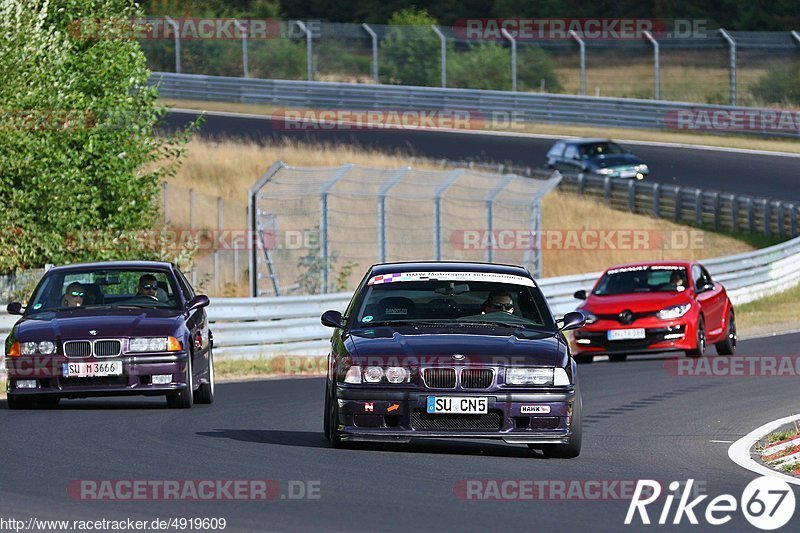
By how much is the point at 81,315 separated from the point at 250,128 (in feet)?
121

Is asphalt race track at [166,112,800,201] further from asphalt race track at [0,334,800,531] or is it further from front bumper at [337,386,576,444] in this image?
front bumper at [337,386,576,444]

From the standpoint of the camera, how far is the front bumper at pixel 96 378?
1474 centimetres

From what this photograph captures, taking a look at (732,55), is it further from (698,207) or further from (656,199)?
(698,207)

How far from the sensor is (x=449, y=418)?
10.9 meters

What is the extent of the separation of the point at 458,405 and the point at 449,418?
106mm

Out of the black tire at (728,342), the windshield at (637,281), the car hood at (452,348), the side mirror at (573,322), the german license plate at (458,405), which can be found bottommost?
the black tire at (728,342)

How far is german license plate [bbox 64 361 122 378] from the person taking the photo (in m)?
14.7

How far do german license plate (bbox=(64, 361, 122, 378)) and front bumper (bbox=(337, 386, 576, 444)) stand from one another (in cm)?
431

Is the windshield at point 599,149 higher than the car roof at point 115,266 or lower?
lower

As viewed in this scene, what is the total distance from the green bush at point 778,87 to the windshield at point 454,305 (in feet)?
145

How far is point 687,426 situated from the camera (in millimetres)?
14031
